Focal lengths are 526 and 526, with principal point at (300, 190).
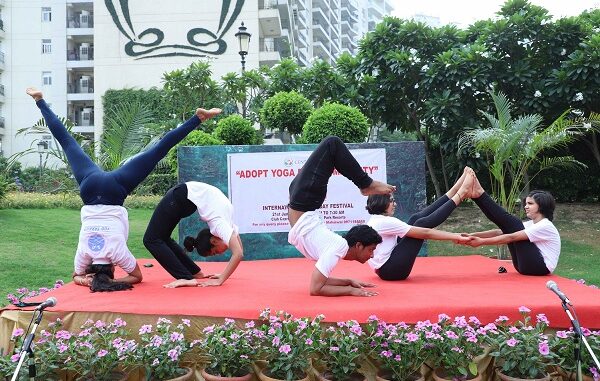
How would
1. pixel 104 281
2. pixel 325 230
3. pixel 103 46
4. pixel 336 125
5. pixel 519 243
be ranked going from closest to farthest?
pixel 325 230, pixel 104 281, pixel 519 243, pixel 336 125, pixel 103 46

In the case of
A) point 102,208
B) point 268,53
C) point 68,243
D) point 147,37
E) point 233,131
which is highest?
point 147,37

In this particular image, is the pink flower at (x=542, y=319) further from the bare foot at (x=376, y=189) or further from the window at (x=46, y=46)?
the window at (x=46, y=46)

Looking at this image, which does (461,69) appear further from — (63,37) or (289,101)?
(63,37)

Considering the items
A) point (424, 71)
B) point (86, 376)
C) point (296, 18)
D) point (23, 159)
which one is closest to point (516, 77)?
point (424, 71)

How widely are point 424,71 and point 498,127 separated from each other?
333cm

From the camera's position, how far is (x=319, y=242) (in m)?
3.44

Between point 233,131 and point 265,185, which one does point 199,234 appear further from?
point 233,131

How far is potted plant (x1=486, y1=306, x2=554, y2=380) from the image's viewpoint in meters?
2.52

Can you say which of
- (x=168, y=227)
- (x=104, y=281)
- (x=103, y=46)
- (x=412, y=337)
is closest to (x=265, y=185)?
(x=168, y=227)

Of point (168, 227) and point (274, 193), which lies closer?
point (168, 227)

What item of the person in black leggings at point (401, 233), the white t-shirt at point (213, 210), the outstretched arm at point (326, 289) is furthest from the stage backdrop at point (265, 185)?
the outstretched arm at point (326, 289)

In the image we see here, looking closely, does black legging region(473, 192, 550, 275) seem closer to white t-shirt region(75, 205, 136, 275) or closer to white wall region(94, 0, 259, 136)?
white t-shirt region(75, 205, 136, 275)

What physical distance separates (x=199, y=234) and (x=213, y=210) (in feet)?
0.88

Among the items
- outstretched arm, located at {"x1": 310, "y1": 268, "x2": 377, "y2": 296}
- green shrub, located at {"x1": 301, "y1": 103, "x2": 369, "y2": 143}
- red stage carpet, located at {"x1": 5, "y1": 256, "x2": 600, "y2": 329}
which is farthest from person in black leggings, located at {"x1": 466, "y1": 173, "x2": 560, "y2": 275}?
green shrub, located at {"x1": 301, "y1": 103, "x2": 369, "y2": 143}
